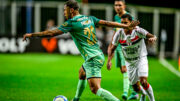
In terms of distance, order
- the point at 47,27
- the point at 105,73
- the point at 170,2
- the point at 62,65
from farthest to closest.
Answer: the point at 170,2 → the point at 47,27 → the point at 62,65 → the point at 105,73

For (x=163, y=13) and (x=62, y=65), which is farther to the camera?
(x=163, y=13)

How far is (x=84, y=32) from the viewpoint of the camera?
758 cm

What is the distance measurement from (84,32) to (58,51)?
17.3 meters

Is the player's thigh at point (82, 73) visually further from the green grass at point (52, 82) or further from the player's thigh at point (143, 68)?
the green grass at point (52, 82)

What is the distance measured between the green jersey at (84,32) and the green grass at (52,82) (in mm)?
2654

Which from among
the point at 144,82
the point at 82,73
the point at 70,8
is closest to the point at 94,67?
the point at 82,73

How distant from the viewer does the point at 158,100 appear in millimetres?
10055

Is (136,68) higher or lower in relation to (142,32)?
lower

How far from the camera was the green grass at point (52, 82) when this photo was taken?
10477mm

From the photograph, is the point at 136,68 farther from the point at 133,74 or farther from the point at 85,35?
the point at 85,35

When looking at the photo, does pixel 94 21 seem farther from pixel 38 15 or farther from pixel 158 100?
pixel 38 15

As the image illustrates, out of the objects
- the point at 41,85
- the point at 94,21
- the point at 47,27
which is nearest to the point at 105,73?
the point at 41,85

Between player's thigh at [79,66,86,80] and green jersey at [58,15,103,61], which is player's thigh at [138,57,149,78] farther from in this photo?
green jersey at [58,15,103,61]

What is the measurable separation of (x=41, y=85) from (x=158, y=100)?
402 cm
